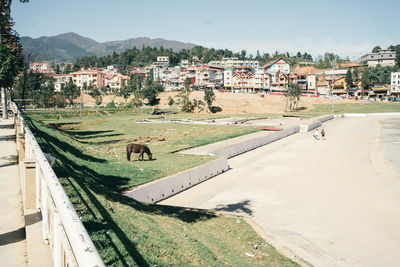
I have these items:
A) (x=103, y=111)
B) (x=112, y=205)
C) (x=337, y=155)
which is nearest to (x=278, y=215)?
(x=112, y=205)

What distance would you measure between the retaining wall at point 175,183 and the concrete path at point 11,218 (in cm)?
580

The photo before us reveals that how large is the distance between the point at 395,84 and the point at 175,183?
171147 millimetres

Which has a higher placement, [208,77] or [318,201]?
[208,77]

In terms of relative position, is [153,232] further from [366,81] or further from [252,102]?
[366,81]

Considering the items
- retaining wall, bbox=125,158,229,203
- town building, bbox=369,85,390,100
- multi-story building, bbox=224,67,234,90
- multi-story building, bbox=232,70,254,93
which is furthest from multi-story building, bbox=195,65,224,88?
retaining wall, bbox=125,158,229,203

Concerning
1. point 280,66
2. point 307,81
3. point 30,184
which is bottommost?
point 30,184

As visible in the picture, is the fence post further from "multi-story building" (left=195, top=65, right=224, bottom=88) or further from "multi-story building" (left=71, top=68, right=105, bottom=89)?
"multi-story building" (left=71, top=68, right=105, bottom=89)

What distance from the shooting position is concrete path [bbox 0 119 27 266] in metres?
7.56

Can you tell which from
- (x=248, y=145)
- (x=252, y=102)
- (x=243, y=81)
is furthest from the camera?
(x=243, y=81)

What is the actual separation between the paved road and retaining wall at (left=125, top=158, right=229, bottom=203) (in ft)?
1.65

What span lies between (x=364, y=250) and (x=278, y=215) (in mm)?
5049

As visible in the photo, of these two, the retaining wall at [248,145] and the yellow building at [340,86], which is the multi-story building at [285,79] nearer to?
the yellow building at [340,86]

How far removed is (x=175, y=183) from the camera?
912 inches

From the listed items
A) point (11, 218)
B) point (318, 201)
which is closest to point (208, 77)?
point (318, 201)
